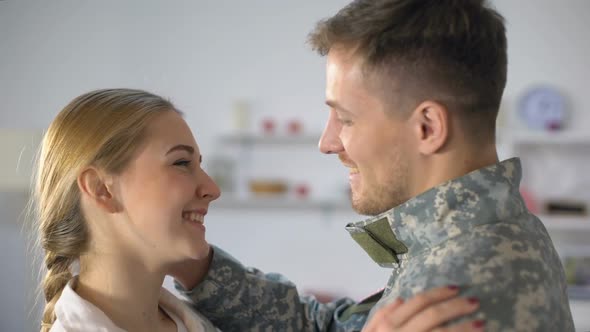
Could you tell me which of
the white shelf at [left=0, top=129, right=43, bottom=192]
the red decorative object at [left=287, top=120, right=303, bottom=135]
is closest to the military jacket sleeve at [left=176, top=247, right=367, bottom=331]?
the white shelf at [left=0, top=129, right=43, bottom=192]

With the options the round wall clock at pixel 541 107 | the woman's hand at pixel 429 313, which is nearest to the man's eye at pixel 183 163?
the woman's hand at pixel 429 313

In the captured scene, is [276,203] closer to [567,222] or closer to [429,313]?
[567,222]

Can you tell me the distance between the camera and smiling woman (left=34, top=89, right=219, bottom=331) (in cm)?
150

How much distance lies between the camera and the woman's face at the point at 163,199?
4.90ft

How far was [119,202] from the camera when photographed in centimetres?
152

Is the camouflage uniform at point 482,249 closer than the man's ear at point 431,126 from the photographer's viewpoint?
Yes

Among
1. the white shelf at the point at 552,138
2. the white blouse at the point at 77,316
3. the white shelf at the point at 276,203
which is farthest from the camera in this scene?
the white shelf at the point at 276,203

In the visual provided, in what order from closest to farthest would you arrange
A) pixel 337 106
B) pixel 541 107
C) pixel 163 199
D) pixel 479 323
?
pixel 479 323, pixel 337 106, pixel 163 199, pixel 541 107

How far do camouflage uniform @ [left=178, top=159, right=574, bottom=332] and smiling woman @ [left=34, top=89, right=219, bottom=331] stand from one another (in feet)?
1.31

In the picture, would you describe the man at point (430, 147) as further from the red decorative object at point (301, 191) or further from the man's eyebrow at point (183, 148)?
the red decorative object at point (301, 191)

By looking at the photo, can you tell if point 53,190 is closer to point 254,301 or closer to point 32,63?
point 254,301

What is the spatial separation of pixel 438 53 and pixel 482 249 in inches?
15.0

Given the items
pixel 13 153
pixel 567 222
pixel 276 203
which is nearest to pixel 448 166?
pixel 13 153

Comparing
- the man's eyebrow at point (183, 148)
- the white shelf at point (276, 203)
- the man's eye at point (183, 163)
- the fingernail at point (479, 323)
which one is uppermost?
the man's eyebrow at point (183, 148)
